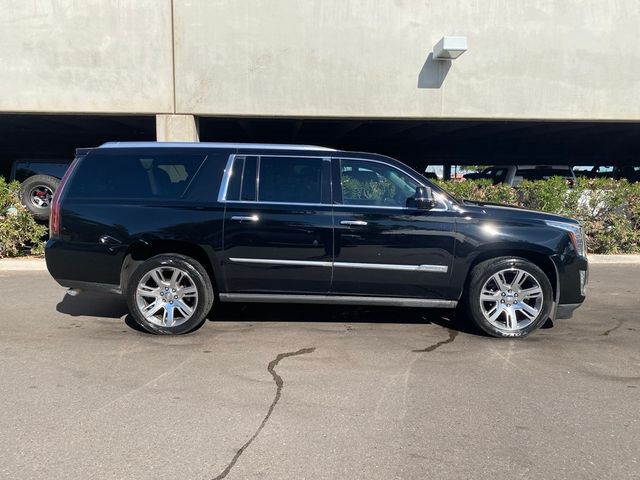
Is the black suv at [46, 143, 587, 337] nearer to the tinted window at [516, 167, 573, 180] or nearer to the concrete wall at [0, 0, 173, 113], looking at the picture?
the concrete wall at [0, 0, 173, 113]

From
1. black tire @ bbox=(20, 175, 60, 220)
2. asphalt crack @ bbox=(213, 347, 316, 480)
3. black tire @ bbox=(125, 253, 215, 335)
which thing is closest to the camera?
asphalt crack @ bbox=(213, 347, 316, 480)

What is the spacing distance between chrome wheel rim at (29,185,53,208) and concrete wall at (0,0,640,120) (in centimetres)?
169

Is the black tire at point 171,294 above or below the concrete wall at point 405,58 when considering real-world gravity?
below

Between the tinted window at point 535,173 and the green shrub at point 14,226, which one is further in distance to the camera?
the tinted window at point 535,173

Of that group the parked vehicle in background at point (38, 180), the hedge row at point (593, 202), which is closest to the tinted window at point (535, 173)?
the hedge row at point (593, 202)

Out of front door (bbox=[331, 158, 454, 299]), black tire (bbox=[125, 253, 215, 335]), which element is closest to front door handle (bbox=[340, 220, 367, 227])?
front door (bbox=[331, 158, 454, 299])

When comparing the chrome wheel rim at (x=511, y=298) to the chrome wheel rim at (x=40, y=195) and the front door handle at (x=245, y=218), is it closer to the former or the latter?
the front door handle at (x=245, y=218)

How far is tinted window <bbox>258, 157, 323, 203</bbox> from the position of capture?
199 inches

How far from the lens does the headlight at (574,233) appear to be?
5004 mm

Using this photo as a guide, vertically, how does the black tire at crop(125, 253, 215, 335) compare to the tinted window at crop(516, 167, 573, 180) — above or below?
below

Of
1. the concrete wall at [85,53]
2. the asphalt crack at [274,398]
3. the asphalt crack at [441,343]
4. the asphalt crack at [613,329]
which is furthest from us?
the concrete wall at [85,53]

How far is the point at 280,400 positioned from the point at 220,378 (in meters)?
0.65

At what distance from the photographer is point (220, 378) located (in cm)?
401

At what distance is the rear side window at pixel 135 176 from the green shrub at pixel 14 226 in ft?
16.2
